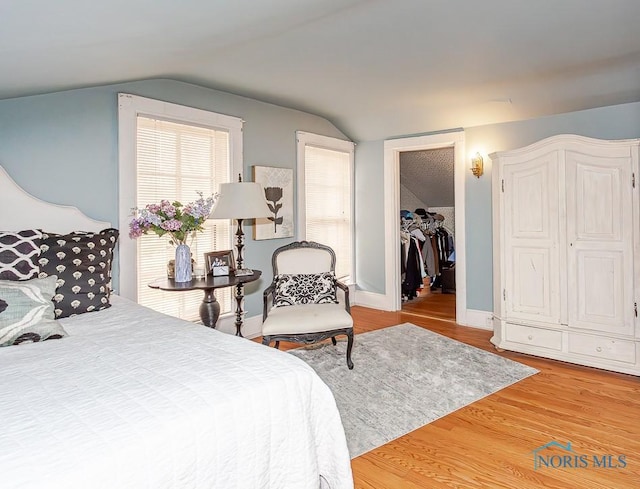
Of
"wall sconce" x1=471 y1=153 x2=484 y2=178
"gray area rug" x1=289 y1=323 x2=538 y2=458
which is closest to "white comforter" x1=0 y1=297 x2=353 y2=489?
"gray area rug" x1=289 y1=323 x2=538 y2=458

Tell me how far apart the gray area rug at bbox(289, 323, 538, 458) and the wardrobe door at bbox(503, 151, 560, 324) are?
1.83 ft

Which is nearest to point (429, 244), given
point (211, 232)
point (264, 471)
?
point (211, 232)

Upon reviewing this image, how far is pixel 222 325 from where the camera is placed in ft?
13.4

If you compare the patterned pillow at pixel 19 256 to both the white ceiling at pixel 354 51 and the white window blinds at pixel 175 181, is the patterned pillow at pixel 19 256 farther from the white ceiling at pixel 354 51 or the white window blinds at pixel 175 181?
the white window blinds at pixel 175 181

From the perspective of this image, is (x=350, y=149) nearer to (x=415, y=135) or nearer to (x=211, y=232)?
(x=415, y=135)

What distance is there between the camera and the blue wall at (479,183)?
3904mm

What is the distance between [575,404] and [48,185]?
153 inches

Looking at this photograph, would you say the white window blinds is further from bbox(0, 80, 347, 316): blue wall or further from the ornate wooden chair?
the ornate wooden chair

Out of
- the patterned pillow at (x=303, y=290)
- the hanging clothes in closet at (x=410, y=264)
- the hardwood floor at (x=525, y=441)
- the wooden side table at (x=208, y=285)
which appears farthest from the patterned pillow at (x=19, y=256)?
the hanging clothes in closet at (x=410, y=264)

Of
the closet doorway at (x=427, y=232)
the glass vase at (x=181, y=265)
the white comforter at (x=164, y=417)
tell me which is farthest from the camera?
the closet doorway at (x=427, y=232)

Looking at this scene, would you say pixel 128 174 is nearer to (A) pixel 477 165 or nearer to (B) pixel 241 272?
(B) pixel 241 272

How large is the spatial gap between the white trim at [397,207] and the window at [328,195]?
552 mm

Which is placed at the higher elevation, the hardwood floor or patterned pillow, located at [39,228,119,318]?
patterned pillow, located at [39,228,119,318]

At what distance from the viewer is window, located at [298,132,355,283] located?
16.6 feet
